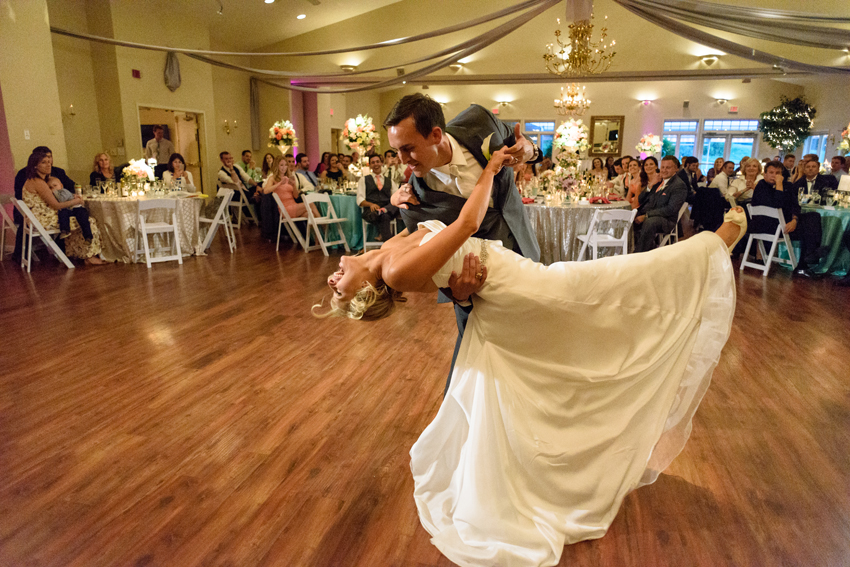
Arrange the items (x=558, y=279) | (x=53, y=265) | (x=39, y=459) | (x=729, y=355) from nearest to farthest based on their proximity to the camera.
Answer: (x=558, y=279)
(x=39, y=459)
(x=729, y=355)
(x=53, y=265)

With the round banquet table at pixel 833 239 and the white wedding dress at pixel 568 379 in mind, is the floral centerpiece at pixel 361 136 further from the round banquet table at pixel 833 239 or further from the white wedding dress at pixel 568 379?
the white wedding dress at pixel 568 379

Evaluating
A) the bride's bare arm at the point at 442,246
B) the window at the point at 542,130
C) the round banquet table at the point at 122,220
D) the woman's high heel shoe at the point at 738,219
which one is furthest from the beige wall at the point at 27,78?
the window at the point at 542,130

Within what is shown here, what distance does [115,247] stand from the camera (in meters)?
6.47

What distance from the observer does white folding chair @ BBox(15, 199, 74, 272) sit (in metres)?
5.82

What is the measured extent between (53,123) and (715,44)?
322 inches

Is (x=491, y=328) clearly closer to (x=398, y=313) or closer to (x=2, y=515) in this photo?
(x=2, y=515)

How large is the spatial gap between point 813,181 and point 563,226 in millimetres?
3533

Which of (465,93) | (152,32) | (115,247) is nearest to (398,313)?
(115,247)

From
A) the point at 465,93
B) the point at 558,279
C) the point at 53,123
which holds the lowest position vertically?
the point at 558,279

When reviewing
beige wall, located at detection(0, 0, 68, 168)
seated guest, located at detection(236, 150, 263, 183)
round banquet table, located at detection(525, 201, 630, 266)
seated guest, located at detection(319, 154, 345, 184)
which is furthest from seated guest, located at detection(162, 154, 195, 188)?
round banquet table, located at detection(525, 201, 630, 266)

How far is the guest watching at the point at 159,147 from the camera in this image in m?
9.55

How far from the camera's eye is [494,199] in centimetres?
185

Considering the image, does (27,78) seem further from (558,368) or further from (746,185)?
(746,185)

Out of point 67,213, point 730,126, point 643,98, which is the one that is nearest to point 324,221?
point 67,213
